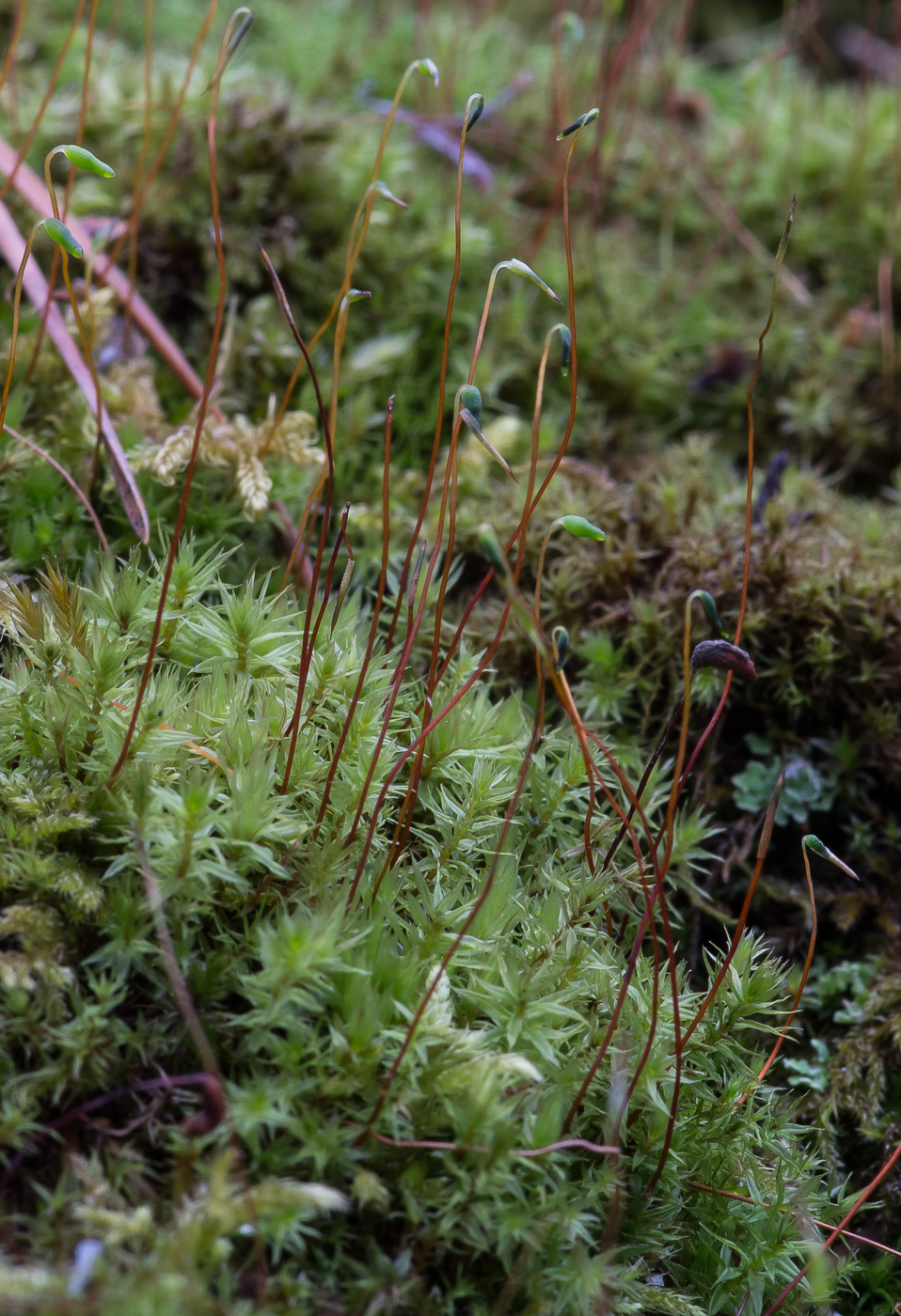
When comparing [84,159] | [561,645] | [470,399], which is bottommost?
[561,645]

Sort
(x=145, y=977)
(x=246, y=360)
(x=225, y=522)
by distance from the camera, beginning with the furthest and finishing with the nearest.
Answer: (x=246, y=360), (x=225, y=522), (x=145, y=977)

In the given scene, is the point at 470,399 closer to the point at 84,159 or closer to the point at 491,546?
the point at 491,546

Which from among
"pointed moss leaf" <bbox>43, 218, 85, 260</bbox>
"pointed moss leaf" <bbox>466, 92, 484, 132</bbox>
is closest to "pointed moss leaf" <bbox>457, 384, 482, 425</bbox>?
"pointed moss leaf" <bbox>466, 92, 484, 132</bbox>

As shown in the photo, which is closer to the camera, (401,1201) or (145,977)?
(401,1201)

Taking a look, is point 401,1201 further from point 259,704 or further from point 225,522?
point 225,522

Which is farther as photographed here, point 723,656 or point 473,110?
point 473,110

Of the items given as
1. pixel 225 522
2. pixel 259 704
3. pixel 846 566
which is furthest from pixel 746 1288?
pixel 225 522

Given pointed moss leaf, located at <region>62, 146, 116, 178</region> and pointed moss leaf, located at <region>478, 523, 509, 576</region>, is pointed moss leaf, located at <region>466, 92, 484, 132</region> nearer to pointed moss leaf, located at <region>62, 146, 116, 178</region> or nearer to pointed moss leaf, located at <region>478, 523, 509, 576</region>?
pointed moss leaf, located at <region>62, 146, 116, 178</region>

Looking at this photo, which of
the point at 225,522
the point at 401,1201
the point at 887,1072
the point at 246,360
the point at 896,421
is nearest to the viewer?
the point at 401,1201

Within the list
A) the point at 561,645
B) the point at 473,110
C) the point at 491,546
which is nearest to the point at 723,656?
the point at 561,645

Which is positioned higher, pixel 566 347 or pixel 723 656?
pixel 566 347
